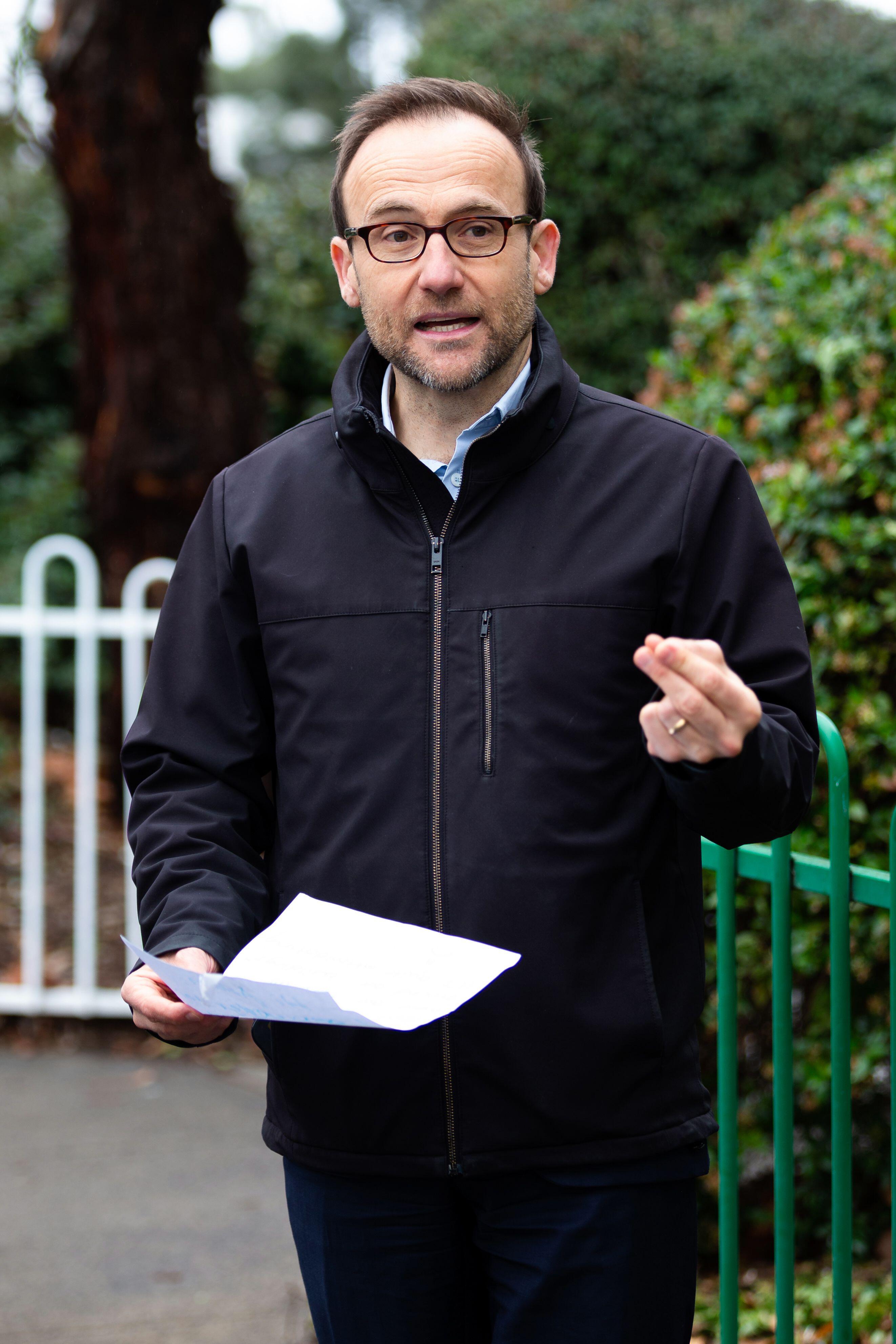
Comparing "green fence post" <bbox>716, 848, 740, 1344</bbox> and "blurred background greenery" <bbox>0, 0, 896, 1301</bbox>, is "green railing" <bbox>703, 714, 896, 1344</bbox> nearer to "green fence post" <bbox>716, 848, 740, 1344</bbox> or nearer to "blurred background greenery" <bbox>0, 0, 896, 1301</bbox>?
"green fence post" <bbox>716, 848, 740, 1344</bbox>

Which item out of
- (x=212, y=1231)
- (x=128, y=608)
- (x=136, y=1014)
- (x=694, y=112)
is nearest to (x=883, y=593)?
(x=136, y=1014)

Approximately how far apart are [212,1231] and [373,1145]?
2188mm

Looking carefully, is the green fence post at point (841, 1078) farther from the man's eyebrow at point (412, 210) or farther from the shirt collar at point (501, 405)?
the man's eyebrow at point (412, 210)

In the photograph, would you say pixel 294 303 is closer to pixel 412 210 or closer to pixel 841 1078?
pixel 412 210

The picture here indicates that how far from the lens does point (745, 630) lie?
170cm

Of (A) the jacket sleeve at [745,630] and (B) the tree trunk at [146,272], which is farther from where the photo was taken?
(B) the tree trunk at [146,272]

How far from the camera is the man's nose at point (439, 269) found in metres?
1.83

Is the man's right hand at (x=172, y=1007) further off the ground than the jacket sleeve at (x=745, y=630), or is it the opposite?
the jacket sleeve at (x=745, y=630)

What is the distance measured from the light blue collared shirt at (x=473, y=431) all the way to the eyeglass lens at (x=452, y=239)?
17cm

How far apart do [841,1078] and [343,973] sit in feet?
3.32

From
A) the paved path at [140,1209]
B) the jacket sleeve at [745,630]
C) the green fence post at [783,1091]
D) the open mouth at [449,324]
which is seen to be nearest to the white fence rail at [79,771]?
the paved path at [140,1209]

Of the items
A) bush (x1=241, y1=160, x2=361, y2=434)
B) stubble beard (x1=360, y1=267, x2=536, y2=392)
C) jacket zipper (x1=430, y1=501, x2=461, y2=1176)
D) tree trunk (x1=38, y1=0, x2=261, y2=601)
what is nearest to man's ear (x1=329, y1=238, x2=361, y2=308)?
stubble beard (x1=360, y1=267, x2=536, y2=392)

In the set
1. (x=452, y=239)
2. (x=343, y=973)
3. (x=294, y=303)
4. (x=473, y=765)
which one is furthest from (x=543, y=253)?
(x=294, y=303)

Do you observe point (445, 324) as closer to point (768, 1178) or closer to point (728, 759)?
point (728, 759)
